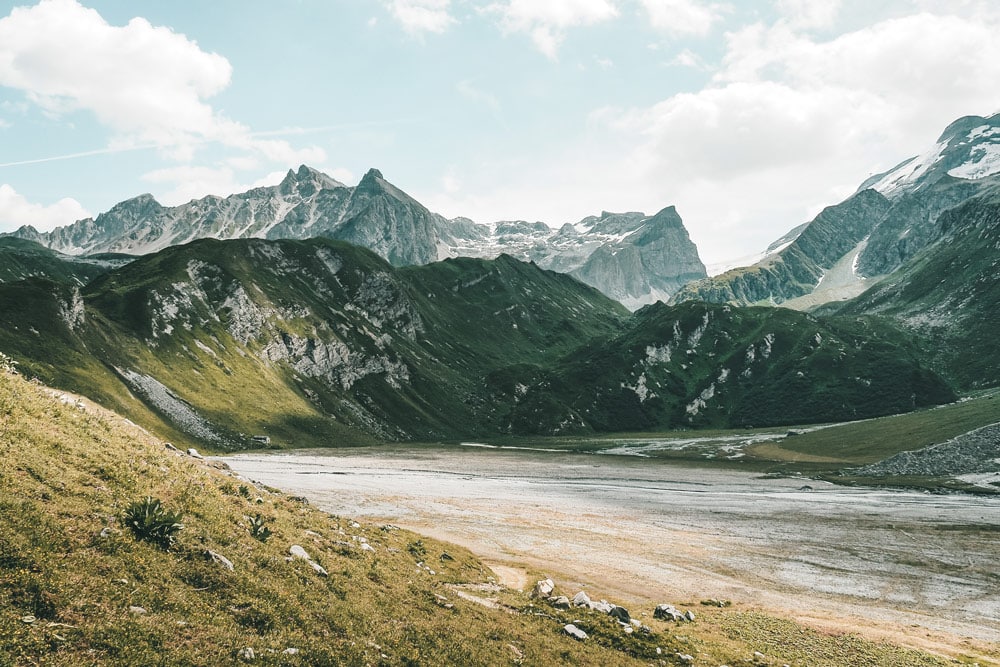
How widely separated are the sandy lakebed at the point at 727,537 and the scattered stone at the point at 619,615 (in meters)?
9.57

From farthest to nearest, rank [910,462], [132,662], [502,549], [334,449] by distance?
[334,449] < [910,462] < [502,549] < [132,662]

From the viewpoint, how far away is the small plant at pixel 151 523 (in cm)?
1772

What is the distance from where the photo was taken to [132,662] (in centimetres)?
1308

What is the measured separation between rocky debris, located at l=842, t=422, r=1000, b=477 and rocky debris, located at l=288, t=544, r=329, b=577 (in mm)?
149816

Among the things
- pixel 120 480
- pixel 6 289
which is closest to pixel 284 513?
pixel 120 480

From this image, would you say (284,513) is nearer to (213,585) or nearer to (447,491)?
(213,585)

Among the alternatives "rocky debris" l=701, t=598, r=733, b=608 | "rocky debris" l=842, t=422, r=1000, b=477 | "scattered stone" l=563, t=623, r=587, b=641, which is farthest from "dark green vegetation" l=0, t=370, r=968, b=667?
"rocky debris" l=842, t=422, r=1000, b=477

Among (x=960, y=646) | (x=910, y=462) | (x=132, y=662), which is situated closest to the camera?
(x=132, y=662)

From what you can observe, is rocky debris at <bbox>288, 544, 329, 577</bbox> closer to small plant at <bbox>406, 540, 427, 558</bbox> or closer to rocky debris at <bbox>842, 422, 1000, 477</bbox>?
small plant at <bbox>406, 540, 427, 558</bbox>

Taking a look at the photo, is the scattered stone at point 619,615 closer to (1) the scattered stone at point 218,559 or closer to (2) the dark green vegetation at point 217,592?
(2) the dark green vegetation at point 217,592

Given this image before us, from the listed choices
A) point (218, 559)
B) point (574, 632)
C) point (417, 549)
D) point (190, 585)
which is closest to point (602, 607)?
point (574, 632)

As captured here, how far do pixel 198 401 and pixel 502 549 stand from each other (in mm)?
151054

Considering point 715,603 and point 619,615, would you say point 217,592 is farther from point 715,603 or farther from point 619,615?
point 715,603

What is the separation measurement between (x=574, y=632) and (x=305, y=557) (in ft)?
40.8
